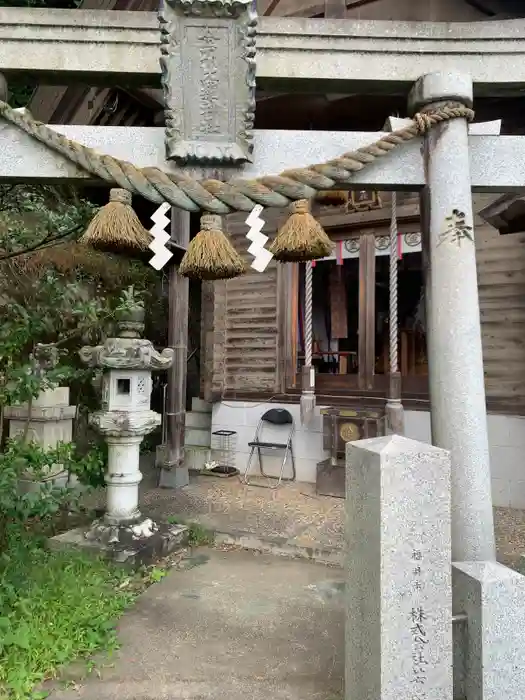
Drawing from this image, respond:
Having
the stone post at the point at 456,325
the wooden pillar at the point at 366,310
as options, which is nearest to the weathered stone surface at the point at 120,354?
the stone post at the point at 456,325

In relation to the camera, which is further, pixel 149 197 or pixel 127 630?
pixel 127 630

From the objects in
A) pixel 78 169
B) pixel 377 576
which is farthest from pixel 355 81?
pixel 377 576

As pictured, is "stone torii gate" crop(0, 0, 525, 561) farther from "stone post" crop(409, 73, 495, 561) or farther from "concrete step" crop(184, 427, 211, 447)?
"concrete step" crop(184, 427, 211, 447)

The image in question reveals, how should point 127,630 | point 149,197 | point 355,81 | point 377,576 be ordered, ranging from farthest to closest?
point 127,630, point 355,81, point 149,197, point 377,576

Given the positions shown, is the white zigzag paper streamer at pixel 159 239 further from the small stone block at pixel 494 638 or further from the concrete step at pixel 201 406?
the concrete step at pixel 201 406

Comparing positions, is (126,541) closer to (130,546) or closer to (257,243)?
(130,546)

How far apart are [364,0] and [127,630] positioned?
7.03 metres

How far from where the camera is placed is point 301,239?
2674 mm

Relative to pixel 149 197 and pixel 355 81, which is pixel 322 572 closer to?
pixel 149 197

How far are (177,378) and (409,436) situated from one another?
132 inches

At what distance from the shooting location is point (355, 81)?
293 centimetres

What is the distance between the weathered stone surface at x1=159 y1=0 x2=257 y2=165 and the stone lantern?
78.5 inches

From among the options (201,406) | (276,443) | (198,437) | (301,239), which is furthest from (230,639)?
(201,406)

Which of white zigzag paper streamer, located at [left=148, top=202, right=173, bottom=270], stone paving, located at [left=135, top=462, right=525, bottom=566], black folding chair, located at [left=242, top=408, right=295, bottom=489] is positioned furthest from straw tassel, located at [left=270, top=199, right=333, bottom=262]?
Result: black folding chair, located at [left=242, top=408, right=295, bottom=489]
